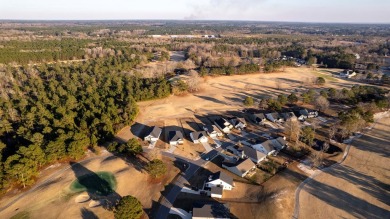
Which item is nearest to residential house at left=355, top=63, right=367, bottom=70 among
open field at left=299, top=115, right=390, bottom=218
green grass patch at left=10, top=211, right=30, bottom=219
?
open field at left=299, top=115, right=390, bottom=218

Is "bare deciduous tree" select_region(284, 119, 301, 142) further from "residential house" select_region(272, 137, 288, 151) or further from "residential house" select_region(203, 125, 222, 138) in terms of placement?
"residential house" select_region(203, 125, 222, 138)

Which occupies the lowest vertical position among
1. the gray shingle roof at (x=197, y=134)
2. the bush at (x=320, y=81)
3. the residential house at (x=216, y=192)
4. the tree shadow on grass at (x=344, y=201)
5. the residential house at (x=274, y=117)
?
the tree shadow on grass at (x=344, y=201)

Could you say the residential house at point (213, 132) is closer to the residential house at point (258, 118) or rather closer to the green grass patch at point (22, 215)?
the residential house at point (258, 118)

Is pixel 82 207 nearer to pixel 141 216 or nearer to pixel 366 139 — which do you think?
pixel 141 216

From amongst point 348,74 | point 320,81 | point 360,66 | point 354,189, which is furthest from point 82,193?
point 360,66

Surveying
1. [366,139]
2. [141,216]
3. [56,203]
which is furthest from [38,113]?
[366,139]

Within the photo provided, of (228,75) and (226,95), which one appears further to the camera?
(228,75)

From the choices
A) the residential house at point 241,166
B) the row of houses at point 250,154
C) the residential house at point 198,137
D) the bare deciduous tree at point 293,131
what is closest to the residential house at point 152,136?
the residential house at point 198,137
